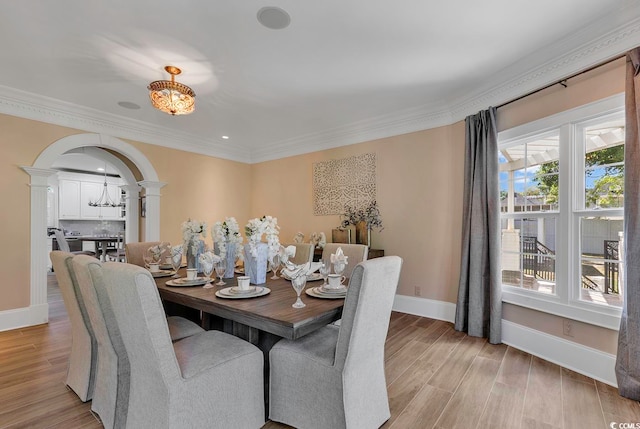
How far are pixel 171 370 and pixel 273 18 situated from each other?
2280mm

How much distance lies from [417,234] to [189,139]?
390 centimetres

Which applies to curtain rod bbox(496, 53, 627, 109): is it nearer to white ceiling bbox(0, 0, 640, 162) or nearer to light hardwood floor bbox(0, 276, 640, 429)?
white ceiling bbox(0, 0, 640, 162)

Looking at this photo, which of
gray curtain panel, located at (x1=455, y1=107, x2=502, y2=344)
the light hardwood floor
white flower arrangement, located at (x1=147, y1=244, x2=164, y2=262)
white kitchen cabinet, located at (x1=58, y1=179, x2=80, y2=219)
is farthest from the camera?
white kitchen cabinet, located at (x1=58, y1=179, x2=80, y2=219)

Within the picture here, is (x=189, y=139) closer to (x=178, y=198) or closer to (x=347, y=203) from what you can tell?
(x=178, y=198)

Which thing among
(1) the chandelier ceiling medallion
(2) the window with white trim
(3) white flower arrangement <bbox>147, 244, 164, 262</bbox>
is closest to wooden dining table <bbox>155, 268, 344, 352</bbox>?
(3) white flower arrangement <bbox>147, 244, 164, 262</bbox>

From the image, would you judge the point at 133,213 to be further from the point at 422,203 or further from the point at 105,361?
the point at 422,203

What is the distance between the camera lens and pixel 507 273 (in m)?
3.13

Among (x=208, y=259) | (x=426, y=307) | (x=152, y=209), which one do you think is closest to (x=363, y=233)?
(x=426, y=307)

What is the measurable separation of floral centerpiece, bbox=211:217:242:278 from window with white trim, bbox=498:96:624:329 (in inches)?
105

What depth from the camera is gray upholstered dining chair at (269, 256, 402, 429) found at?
4.84ft

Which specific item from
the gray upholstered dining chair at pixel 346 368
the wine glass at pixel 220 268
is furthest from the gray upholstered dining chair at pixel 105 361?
the gray upholstered dining chair at pixel 346 368

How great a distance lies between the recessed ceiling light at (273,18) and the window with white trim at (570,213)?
240 centimetres

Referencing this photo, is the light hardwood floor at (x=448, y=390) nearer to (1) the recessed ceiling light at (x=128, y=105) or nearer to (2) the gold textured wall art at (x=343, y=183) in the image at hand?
(2) the gold textured wall art at (x=343, y=183)

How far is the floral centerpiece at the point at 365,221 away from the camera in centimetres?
414
